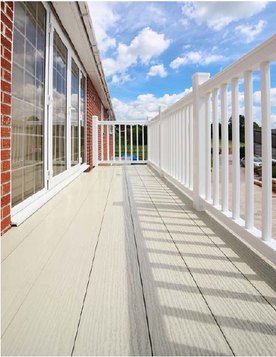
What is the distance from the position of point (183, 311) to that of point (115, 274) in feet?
1.16

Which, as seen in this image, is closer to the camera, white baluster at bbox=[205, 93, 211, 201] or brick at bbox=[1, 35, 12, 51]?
brick at bbox=[1, 35, 12, 51]

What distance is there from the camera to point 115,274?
111 cm

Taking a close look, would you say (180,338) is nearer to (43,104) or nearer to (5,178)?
(5,178)

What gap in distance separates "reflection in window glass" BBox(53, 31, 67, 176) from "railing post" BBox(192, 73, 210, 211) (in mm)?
1674

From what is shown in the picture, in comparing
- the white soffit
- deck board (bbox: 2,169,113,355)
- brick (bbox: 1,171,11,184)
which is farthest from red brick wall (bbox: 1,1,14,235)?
the white soffit

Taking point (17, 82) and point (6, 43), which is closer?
point (6, 43)

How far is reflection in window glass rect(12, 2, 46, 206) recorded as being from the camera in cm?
189

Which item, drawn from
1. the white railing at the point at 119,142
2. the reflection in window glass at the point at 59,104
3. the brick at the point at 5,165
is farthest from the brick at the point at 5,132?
the white railing at the point at 119,142

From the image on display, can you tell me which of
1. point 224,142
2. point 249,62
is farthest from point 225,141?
point 249,62

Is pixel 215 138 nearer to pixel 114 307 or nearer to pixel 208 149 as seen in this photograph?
pixel 208 149

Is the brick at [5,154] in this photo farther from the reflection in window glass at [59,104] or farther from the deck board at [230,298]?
the reflection in window glass at [59,104]

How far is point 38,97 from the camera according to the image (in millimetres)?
2400

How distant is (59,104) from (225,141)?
232 cm

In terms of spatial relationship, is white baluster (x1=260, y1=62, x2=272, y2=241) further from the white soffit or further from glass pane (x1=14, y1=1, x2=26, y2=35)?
the white soffit
